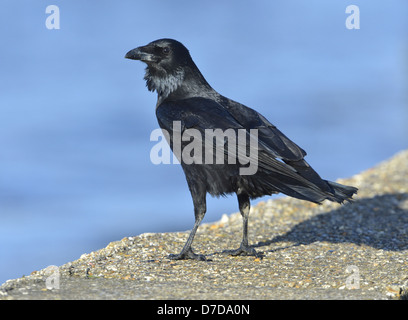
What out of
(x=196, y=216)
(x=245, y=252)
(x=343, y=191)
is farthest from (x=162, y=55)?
(x=343, y=191)

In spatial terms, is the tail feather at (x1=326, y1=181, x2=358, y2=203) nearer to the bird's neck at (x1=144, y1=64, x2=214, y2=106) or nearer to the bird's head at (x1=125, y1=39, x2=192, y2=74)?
the bird's neck at (x1=144, y1=64, x2=214, y2=106)

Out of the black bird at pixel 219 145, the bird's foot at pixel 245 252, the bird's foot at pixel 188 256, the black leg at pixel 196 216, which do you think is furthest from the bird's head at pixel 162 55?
the bird's foot at pixel 245 252

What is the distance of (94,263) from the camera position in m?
6.54

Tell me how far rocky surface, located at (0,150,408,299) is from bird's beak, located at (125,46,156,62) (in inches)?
90.7

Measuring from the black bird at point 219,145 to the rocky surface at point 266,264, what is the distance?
49 centimetres

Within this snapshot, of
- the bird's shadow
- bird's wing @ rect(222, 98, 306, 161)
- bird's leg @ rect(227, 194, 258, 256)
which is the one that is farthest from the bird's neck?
the bird's shadow

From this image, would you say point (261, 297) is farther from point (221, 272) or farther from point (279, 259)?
point (279, 259)

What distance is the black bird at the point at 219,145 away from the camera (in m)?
6.39

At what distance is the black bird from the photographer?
6.39 metres

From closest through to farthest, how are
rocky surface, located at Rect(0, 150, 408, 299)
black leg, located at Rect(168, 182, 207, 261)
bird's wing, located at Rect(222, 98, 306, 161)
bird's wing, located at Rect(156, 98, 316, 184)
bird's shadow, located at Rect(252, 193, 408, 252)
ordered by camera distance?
rocky surface, located at Rect(0, 150, 408, 299) → bird's wing, located at Rect(156, 98, 316, 184) → bird's wing, located at Rect(222, 98, 306, 161) → black leg, located at Rect(168, 182, 207, 261) → bird's shadow, located at Rect(252, 193, 408, 252)

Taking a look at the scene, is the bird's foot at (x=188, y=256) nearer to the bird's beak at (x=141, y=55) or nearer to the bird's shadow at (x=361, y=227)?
the bird's shadow at (x=361, y=227)

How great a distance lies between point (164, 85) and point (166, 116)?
0.61m
